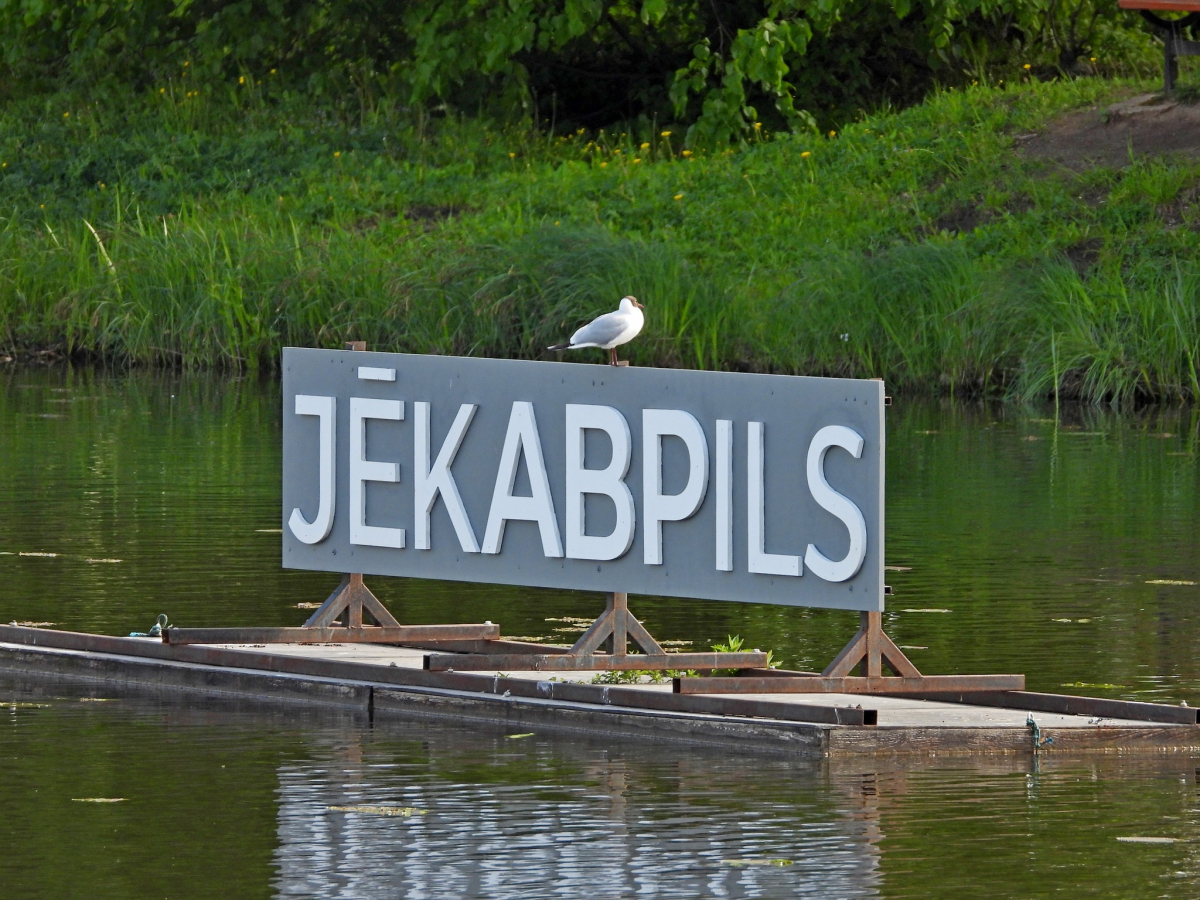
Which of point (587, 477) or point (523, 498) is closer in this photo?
point (587, 477)

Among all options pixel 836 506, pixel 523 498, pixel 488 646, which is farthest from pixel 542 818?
pixel 488 646

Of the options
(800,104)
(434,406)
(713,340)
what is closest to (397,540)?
(434,406)

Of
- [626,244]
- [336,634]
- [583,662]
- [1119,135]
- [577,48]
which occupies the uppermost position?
[577,48]

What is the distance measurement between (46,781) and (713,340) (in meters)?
16.1

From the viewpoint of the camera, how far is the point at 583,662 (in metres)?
9.76

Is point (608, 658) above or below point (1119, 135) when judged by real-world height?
below

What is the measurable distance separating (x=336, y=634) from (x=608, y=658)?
1.41 metres

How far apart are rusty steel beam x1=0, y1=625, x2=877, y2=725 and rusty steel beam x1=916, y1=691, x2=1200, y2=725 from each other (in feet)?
2.49

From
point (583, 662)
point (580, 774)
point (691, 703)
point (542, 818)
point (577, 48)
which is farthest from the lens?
point (577, 48)

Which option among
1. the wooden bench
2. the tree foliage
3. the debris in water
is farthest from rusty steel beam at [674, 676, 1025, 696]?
the tree foliage

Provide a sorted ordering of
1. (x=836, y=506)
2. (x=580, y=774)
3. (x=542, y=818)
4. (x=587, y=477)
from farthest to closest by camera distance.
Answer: (x=587, y=477) → (x=836, y=506) → (x=580, y=774) → (x=542, y=818)

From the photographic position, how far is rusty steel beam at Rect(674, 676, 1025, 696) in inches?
368

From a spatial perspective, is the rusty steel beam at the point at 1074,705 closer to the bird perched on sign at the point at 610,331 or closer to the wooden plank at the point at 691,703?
the wooden plank at the point at 691,703

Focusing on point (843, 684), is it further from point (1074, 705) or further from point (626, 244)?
point (626, 244)
